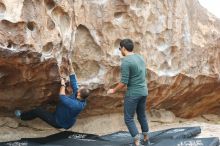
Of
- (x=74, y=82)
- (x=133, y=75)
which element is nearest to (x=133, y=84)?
(x=133, y=75)

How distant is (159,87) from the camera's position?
8516mm

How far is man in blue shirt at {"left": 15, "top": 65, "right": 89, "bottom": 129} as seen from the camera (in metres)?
6.50

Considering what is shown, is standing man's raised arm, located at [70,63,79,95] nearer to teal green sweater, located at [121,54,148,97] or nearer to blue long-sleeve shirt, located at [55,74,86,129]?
blue long-sleeve shirt, located at [55,74,86,129]

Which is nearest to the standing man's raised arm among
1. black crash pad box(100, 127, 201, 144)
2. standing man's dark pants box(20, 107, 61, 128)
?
standing man's dark pants box(20, 107, 61, 128)

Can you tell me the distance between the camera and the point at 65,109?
21.7 feet

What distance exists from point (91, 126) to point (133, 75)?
2228mm

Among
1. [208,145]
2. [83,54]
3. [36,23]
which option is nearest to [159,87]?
[83,54]

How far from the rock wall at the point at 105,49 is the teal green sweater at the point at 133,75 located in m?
1.00

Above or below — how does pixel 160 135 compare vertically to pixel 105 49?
below

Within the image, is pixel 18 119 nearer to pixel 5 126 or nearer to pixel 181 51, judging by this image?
pixel 5 126

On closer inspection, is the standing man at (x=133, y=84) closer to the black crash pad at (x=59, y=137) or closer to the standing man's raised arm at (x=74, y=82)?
the standing man's raised arm at (x=74, y=82)

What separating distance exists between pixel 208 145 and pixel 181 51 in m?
2.86

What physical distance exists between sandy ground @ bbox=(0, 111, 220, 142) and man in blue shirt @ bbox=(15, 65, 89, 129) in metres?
0.25

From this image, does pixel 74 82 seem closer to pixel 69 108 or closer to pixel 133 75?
pixel 69 108
